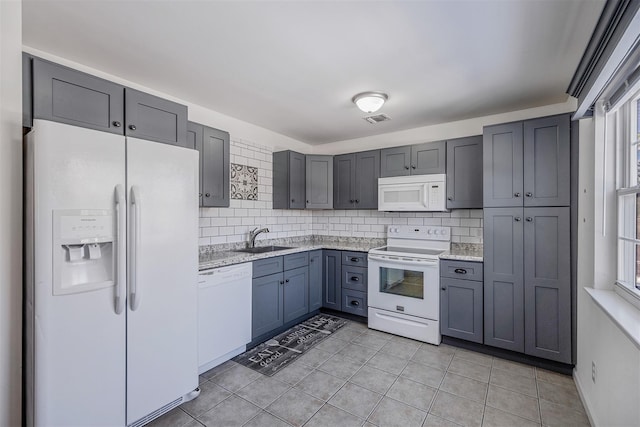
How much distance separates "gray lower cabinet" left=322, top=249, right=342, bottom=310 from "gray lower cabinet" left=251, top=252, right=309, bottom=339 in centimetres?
32

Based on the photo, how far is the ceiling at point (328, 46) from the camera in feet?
5.21

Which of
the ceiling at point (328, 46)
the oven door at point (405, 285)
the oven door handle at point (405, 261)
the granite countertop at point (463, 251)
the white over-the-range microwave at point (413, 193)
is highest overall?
the ceiling at point (328, 46)

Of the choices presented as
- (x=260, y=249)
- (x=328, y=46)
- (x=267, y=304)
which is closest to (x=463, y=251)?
(x=267, y=304)

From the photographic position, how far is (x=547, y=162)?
251 centimetres

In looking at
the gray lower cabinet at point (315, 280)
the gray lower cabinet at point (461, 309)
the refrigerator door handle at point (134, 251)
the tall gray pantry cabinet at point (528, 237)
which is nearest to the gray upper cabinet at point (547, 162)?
the tall gray pantry cabinet at point (528, 237)

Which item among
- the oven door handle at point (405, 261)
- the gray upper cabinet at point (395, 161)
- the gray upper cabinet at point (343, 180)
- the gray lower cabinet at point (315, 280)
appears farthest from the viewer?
the gray upper cabinet at point (343, 180)

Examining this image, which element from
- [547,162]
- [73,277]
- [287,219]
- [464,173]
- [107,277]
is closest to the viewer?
[73,277]

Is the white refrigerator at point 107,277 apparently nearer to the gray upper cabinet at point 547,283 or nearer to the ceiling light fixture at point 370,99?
the ceiling light fixture at point 370,99

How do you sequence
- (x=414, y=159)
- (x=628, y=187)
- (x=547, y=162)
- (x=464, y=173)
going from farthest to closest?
(x=414, y=159), (x=464, y=173), (x=547, y=162), (x=628, y=187)

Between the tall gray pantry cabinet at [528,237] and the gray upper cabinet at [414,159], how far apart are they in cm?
51

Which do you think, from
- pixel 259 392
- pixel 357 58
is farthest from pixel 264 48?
pixel 259 392

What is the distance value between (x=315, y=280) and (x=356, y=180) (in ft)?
4.59

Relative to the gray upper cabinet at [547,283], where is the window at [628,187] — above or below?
above

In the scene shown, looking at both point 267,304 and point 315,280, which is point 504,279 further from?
point 267,304
